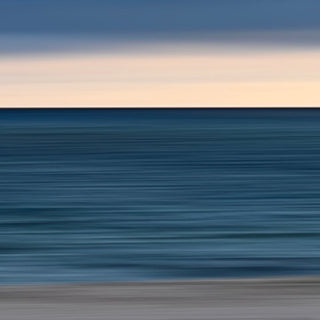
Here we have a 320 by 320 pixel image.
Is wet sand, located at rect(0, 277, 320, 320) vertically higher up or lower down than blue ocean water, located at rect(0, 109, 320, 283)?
lower down

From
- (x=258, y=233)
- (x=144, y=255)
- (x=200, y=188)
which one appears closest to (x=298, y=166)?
(x=200, y=188)

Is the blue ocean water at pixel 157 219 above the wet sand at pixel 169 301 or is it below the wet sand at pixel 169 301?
above

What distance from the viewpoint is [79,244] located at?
46.7ft

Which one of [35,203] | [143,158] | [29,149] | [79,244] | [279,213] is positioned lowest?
[79,244]

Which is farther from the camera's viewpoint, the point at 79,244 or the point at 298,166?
the point at 298,166

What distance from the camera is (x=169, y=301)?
7078 mm

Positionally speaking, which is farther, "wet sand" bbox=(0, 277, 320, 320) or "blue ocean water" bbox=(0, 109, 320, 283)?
"blue ocean water" bbox=(0, 109, 320, 283)

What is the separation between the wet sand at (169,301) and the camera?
6.59 m

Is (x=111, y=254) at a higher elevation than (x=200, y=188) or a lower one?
lower

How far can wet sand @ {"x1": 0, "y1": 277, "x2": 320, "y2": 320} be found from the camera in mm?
6594

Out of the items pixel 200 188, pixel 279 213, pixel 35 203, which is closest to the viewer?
pixel 279 213

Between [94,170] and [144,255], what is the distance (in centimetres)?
2171

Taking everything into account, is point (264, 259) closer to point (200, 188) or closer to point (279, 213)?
point (279, 213)

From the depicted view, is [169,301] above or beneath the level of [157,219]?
beneath
